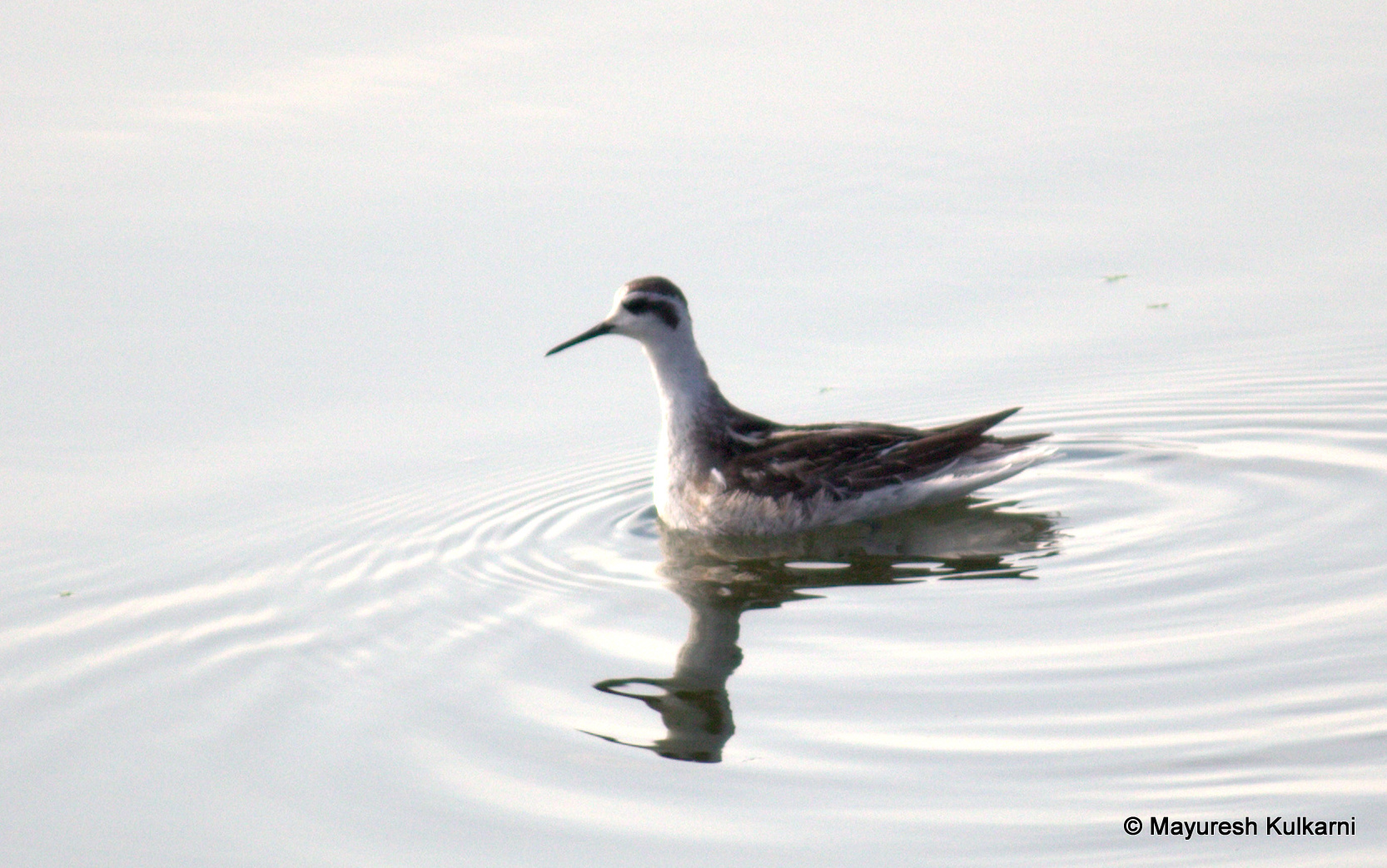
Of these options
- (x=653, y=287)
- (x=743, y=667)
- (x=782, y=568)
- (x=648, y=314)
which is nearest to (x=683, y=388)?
(x=648, y=314)

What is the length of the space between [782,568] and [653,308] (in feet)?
6.31

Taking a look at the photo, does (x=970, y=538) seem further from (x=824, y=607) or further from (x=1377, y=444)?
(x=1377, y=444)

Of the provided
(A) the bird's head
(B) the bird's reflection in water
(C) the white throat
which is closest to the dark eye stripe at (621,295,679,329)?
(A) the bird's head

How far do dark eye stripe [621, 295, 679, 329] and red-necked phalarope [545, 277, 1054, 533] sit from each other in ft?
1.08

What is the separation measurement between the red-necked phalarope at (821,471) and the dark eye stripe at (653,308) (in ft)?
1.08

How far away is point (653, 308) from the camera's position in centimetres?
1112

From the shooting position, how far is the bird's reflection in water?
8.23 meters

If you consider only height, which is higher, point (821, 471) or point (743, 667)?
point (821, 471)

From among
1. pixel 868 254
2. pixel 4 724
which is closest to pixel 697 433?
pixel 868 254

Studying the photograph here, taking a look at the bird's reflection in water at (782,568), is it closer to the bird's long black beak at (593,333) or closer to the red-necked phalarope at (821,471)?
the red-necked phalarope at (821,471)

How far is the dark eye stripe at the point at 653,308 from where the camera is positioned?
36.4 ft

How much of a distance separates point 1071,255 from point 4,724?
8118 mm

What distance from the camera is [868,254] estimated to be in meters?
13.6

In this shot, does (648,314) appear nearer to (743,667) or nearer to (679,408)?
(679,408)
